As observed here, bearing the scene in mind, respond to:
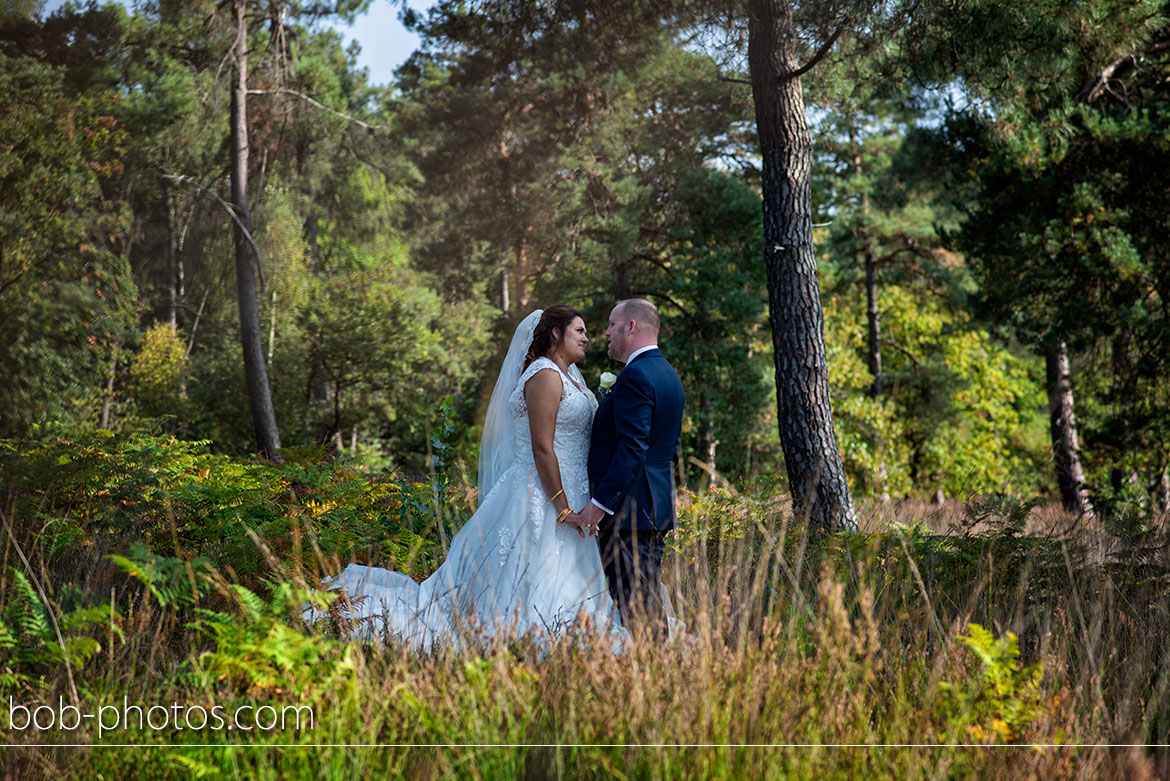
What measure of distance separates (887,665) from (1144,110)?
9434 millimetres

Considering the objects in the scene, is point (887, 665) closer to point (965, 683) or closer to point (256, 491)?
point (965, 683)

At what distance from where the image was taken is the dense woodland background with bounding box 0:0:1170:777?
12.6 ft

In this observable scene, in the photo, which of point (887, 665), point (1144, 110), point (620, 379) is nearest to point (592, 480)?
point (620, 379)

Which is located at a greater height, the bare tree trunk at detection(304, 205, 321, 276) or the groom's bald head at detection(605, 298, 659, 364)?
the bare tree trunk at detection(304, 205, 321, 276)

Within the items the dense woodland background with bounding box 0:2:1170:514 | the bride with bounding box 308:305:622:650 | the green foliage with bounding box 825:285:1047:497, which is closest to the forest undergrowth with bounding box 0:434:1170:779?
the bride with bounding box 308:305:622:650

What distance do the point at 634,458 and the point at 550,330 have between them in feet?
2.90

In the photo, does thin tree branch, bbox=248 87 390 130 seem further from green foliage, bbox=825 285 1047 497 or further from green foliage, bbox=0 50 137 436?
green foliage, bbox=825 285 1047 497

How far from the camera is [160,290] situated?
32.9 meters

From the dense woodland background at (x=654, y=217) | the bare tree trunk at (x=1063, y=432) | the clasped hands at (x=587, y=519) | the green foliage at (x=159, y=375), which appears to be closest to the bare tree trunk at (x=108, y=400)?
the dense woodland background at (x=654, y=217)

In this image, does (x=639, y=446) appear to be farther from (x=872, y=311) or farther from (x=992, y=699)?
(x=872, y=311)

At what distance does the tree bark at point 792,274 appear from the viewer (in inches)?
276

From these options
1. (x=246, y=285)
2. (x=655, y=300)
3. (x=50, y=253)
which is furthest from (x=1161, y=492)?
(x=50, y=253)

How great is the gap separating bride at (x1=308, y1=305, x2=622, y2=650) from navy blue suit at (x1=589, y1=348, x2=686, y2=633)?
4.9 inches

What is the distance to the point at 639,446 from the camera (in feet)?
13.4
